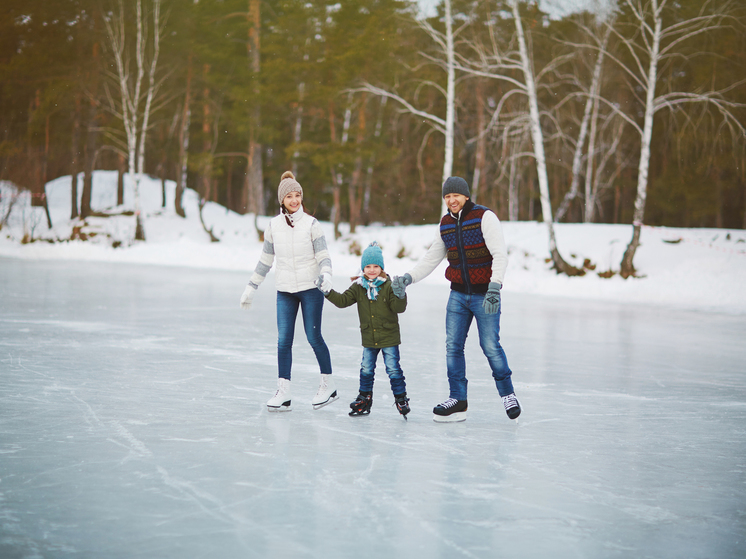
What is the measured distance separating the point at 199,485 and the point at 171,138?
3515 centimetres

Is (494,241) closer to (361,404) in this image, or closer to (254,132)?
(361,404)

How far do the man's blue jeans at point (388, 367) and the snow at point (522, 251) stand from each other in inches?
384

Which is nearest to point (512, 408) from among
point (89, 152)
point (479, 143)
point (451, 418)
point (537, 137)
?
point (451, 418)

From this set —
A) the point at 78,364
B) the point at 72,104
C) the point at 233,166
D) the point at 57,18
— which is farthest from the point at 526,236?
the point at 233,166

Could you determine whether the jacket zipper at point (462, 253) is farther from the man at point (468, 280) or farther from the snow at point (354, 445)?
the snow at point (354, 445)

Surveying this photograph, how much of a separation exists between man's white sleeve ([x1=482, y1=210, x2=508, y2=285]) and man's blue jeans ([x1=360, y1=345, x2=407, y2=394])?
834 millimetres

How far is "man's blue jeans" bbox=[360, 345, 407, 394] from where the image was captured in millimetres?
4910

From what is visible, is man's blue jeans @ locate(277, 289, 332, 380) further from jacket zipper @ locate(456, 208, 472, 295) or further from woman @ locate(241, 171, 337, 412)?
jacket zipper @ locate(456, 208, 472, 295)

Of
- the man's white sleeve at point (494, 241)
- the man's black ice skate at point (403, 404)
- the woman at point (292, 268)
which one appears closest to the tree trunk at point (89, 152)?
the woman at point (292, 268)

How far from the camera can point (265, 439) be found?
447cm

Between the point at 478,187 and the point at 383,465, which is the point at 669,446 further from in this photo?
the point at 478,187

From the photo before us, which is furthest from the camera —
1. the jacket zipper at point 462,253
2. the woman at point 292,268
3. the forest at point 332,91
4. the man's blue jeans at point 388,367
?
the forest at point 332,91

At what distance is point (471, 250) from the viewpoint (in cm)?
475

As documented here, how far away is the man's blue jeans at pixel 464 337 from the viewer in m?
4.82
